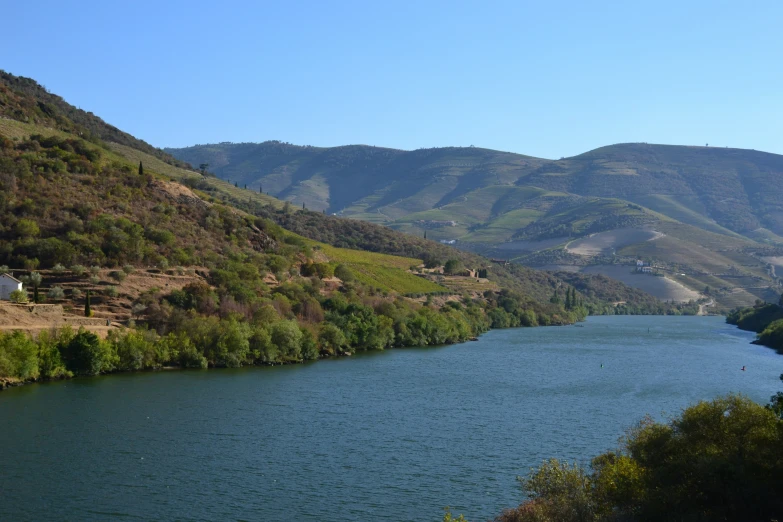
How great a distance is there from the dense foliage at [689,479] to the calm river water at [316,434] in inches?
213

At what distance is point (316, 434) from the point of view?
49406 millimetres

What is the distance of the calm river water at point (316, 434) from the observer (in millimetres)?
36406

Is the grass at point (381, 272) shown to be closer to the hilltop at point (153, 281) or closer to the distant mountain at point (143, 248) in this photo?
the distant mountain at point (143, 248)

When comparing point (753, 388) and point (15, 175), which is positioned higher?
A: point (15, 175)

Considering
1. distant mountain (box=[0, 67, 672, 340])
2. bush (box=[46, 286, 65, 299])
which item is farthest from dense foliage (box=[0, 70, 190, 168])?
bush (box=[46, 286, 65, 299])

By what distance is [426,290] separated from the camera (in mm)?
137500

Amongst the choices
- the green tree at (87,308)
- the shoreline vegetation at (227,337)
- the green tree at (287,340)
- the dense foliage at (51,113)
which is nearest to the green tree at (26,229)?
the green tree at (87,308)

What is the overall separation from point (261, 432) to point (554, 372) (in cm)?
4112

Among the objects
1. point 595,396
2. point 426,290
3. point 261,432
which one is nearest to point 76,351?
point 261,432

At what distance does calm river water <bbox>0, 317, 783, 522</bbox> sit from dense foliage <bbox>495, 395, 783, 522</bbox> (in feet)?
17.8

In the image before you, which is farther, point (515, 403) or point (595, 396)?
point (595, 396)

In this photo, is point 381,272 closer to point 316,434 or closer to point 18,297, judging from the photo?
point 18,297

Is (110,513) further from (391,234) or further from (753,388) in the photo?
(391,234)

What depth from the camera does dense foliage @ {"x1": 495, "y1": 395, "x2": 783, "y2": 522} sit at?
28.2 metres
